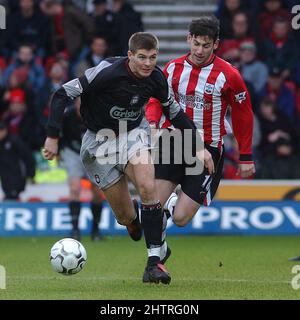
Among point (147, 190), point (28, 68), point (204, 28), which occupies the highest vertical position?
point (28, 68)

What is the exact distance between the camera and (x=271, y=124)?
15828mm

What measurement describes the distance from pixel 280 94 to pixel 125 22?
2836 mm

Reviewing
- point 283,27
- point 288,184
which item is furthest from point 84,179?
point 283,27

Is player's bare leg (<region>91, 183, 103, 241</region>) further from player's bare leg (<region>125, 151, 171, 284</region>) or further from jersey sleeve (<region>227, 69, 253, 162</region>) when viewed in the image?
player's bare leg (<region>125, 151, 171, 284</region>)

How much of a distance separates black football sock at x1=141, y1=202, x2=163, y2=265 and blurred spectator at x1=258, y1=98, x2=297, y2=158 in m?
7.59

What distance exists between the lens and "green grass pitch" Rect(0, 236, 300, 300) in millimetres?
7586

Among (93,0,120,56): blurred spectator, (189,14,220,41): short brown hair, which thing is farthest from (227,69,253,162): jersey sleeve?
(93,0,120,56): blurred spectator

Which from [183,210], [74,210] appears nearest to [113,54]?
[74,210]

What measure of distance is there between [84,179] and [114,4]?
3.85m

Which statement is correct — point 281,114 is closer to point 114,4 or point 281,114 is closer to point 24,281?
point 114,4

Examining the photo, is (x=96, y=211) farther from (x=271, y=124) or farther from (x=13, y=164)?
(x=271, y=124)

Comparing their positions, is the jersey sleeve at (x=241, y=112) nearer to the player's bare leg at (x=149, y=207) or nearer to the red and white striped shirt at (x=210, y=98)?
the red and white striped shirt at (x=210, y=98)

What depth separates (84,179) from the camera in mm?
14547

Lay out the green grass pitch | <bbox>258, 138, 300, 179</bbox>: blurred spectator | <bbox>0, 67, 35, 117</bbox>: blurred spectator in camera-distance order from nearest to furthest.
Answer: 1. the green grass pitch
2. <bbox>258, 138, 300, 179</bbox>: blurred spectator
3. <bbox>0, 67, 35, 117</bbox>: blurred spectator
